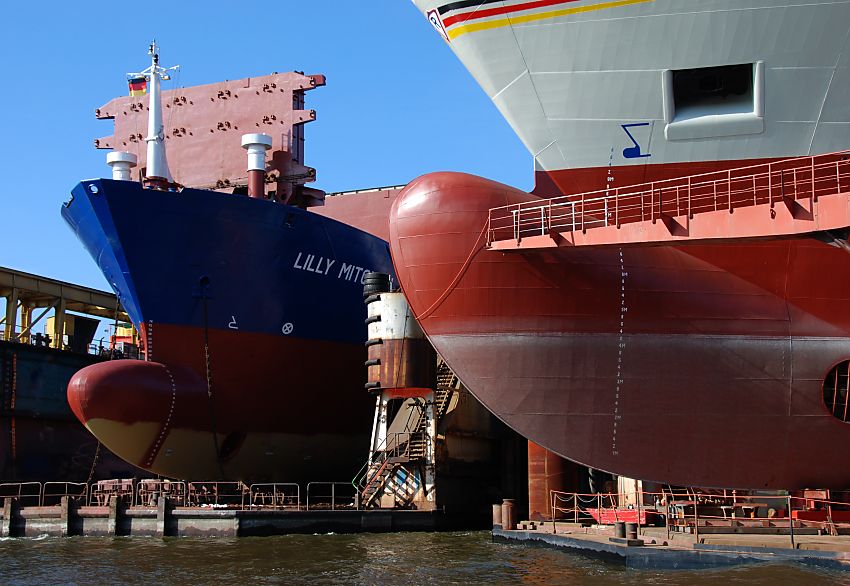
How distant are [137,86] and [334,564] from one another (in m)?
19.5

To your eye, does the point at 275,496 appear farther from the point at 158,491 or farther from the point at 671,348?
the point at 671,348

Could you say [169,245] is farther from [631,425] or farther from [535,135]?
[631,425]

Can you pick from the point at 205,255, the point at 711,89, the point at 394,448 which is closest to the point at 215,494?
the point at 394,448

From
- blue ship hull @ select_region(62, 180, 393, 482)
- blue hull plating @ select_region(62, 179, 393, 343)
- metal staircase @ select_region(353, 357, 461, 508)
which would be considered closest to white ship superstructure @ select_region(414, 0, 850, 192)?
metal staircase @ select_region(353, 357, 461, 508)

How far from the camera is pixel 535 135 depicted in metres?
16.2

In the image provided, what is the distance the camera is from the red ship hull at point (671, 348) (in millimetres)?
15266

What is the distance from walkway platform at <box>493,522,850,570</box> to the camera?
13.4 m

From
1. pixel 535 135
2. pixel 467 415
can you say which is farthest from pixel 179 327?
pixel 535 135

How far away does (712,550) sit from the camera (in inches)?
559

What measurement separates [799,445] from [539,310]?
4340 millimetres

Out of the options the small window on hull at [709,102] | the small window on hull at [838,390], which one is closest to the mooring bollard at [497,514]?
the small window on hull at [838,390]

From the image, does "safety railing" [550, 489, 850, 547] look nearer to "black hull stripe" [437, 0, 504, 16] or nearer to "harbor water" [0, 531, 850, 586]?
"harbor water" [0, 531, 850, 586]

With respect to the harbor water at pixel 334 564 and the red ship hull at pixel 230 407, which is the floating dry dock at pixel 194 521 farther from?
the red ship hull at pixel 230 407

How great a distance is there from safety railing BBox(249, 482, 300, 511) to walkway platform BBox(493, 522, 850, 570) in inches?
302
